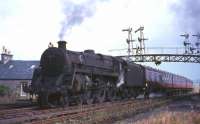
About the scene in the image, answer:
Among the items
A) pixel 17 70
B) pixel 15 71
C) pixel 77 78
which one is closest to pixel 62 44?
pixel 77 78

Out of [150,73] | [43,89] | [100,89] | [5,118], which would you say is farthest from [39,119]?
[150,73]

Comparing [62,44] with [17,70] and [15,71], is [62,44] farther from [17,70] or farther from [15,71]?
[17,70]

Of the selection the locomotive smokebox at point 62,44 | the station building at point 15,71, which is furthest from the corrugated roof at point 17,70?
the locomotive smokebox at point 62,44

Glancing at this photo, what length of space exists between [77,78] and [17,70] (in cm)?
3862

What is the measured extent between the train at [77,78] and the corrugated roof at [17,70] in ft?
95.8

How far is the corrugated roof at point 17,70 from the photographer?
59719 mm

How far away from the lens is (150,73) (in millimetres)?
40125

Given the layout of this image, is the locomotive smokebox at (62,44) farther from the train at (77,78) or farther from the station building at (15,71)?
the station building at (15,71)

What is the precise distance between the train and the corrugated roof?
95.8ft

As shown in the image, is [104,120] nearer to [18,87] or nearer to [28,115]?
[28,115]

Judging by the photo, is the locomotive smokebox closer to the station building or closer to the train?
the train

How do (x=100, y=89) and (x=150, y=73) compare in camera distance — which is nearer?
(x=100, y=89)

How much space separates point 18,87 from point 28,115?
4065 cm

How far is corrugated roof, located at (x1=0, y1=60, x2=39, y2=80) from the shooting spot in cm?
5972
